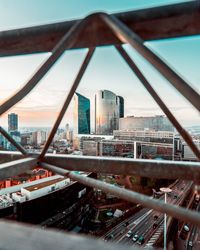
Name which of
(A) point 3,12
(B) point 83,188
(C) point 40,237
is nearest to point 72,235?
(C) point 40,237

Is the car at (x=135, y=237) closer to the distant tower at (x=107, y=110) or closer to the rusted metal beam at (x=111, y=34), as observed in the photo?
the rusted metal beam at (x=111, y=34)

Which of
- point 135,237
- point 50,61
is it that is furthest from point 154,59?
point 135,237

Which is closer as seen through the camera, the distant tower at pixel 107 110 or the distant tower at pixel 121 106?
the distant tower at pixel 107 110

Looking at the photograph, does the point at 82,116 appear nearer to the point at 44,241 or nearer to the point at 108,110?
the point at 108,110

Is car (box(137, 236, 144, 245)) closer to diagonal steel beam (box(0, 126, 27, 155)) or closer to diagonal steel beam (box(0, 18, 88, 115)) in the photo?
diagonal steel beam (box(0, 126, 27, 155))

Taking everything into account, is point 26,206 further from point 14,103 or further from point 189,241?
point 14,103

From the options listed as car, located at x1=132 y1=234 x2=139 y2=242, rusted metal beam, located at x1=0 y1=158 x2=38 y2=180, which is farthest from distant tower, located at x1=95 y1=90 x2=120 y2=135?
rusted metal beam, located at x1=0 y1=158 x2=38 y2=180

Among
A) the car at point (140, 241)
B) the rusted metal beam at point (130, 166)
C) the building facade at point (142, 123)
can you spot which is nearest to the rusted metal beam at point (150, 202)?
the rusted metal beam at point (130, 166)
